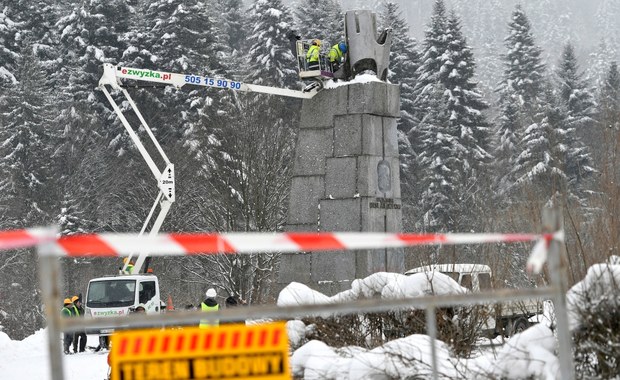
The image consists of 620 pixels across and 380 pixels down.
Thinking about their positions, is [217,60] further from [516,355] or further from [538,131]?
[516,355]

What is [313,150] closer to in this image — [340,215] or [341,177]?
[341,177]

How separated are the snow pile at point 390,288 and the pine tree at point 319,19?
161 ft

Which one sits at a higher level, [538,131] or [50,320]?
[538,131]

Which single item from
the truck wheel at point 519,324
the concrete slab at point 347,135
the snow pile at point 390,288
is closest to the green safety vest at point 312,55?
the concrete slab at point 347,135

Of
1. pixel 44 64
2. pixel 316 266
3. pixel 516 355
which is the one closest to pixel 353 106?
pixel 316 266

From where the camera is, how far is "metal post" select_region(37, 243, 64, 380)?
14.1 feet

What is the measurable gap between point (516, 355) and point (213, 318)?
10.5 feet

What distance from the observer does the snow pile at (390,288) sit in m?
10.6

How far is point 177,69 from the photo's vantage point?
53406 mm

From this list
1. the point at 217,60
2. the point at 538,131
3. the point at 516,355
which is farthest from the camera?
the point at 217,60

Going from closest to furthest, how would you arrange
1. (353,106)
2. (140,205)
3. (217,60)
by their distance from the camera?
(353,106), (140,205), (217,60)

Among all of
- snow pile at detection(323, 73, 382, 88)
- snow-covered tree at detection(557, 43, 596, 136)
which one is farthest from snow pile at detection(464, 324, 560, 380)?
snow-covered tree at detection(557, 43, 596, 136)

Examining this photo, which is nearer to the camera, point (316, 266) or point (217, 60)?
point (316, 266)

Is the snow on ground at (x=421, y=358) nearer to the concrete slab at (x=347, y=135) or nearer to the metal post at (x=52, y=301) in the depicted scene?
the metal post at (x=52, y=301)
